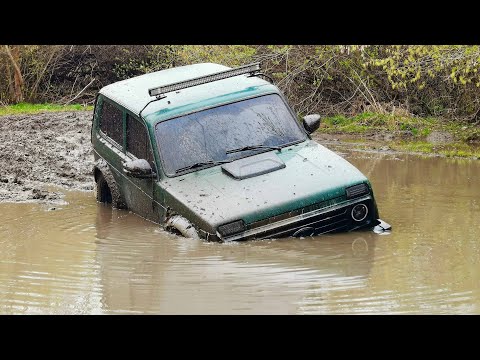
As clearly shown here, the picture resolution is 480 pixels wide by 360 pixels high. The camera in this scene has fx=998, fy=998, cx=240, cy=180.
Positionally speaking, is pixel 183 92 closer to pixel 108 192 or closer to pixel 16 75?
pixel 108 192

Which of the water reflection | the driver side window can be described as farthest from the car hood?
the driver side window

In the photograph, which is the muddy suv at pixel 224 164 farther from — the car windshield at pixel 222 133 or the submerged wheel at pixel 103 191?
the submerged wheel at pixel 103 191

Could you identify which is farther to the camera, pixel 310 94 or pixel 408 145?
pixel 310 94

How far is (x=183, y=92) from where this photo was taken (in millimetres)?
10961

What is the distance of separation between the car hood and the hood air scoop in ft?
0.15

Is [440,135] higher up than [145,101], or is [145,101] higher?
[145,101]

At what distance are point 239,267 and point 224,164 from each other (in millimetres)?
1700

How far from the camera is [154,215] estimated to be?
1066 centimetres

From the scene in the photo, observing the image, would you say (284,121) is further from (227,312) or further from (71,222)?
(227,312)

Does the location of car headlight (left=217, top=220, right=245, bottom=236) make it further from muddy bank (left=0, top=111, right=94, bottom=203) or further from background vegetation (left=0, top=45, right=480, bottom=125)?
background vegetation (left=0, top=45, right=480, bottom=125)

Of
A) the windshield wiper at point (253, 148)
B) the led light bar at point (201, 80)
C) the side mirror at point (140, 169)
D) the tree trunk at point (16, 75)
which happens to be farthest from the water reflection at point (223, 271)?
the tree trunk at point (16, 75)

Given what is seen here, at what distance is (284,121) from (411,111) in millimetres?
7288
